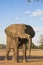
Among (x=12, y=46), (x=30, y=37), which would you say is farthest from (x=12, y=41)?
(x=30, y=37)

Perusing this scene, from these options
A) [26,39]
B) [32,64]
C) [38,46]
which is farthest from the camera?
[38,46]

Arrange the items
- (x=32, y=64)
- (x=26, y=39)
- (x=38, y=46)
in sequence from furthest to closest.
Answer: (x=38, y=46) → (x=26, y=39) → (x=32, y=64)

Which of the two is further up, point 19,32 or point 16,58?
point 19,32

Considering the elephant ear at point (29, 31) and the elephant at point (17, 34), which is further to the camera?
the elephant ear at point (29, 31)

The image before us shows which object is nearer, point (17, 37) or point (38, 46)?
point (17, 37)

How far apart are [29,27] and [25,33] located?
0.89 metres

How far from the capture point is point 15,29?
22.9 metres

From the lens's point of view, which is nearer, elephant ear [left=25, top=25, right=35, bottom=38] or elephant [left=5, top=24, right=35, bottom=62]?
elephant [left=5, top=24, right=35, bottom=62]

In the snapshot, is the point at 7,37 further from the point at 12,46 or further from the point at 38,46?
the point at 38,46

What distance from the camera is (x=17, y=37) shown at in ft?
74.4

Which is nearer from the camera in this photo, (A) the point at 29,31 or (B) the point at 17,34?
(B) the point at 17,34

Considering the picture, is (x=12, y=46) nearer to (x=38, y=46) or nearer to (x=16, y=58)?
(x=16, y=58)

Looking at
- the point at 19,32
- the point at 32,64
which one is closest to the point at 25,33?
the point at 19,32

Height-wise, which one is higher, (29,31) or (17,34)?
(29,31)
